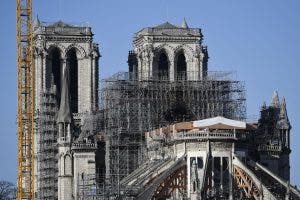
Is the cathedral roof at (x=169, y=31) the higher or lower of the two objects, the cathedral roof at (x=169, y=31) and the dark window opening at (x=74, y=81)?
the higher

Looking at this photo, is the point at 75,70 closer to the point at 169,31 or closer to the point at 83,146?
the point at 169,31

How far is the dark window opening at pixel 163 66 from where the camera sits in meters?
178

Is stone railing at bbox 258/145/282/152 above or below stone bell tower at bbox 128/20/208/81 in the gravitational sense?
below

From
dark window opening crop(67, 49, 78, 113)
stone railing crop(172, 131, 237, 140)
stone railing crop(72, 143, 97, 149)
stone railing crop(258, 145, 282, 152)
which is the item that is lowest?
stone railing crop(258, 145, 282, 152)

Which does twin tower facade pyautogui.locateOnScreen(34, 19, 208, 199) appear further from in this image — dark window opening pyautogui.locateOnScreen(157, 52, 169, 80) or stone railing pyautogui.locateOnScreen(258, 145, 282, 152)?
stone railing pyautogui.locateOnScreen(258, 145, 282, 152)

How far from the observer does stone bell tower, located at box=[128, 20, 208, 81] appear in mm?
176750

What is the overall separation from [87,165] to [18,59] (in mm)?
15986

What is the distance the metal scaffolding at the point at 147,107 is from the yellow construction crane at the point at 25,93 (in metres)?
9.27

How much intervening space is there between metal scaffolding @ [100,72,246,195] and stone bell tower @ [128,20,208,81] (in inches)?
147

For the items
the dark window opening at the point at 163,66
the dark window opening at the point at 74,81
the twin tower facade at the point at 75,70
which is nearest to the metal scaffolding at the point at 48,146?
the twin tower facade at the point at 75,70

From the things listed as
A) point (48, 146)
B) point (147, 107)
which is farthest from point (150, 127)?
point (48, 146)

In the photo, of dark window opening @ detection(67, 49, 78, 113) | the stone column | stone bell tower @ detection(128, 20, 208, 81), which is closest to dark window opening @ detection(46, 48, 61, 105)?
dark window opening @ detection(67, 49, 78, 113)

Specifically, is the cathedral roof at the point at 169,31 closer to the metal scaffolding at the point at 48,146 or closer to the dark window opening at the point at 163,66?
the dark window opening at the point at 163,66

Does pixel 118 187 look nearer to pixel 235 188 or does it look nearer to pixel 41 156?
pixel 235 188
